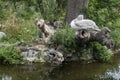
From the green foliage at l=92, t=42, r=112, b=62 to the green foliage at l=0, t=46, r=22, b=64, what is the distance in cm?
181

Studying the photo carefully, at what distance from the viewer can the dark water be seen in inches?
279

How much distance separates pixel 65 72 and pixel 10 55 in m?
1.34

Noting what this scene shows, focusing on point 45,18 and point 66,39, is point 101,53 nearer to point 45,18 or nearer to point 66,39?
point 66,39

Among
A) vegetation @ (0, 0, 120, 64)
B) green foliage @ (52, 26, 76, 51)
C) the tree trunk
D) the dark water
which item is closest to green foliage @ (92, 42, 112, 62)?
vegetation @ (0, 0, 120, 64)

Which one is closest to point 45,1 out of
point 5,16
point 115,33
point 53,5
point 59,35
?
point 53,5

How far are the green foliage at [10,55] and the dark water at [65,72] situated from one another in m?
0.21

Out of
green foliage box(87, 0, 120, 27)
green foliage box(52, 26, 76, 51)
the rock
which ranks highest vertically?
green foliage box(87, 0, 120, 27)

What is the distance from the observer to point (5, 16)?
1136 centimetres

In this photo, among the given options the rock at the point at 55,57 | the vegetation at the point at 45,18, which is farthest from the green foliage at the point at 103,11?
the rock at the point at 55,57

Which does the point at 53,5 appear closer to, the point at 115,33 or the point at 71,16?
the point at 71,16

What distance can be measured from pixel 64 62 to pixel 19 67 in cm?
108

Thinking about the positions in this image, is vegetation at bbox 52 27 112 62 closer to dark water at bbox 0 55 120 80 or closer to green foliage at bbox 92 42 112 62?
green foliage at bbox 92 42 112 62

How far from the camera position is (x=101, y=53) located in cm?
854

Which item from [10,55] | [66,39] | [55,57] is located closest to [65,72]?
[55,57]
